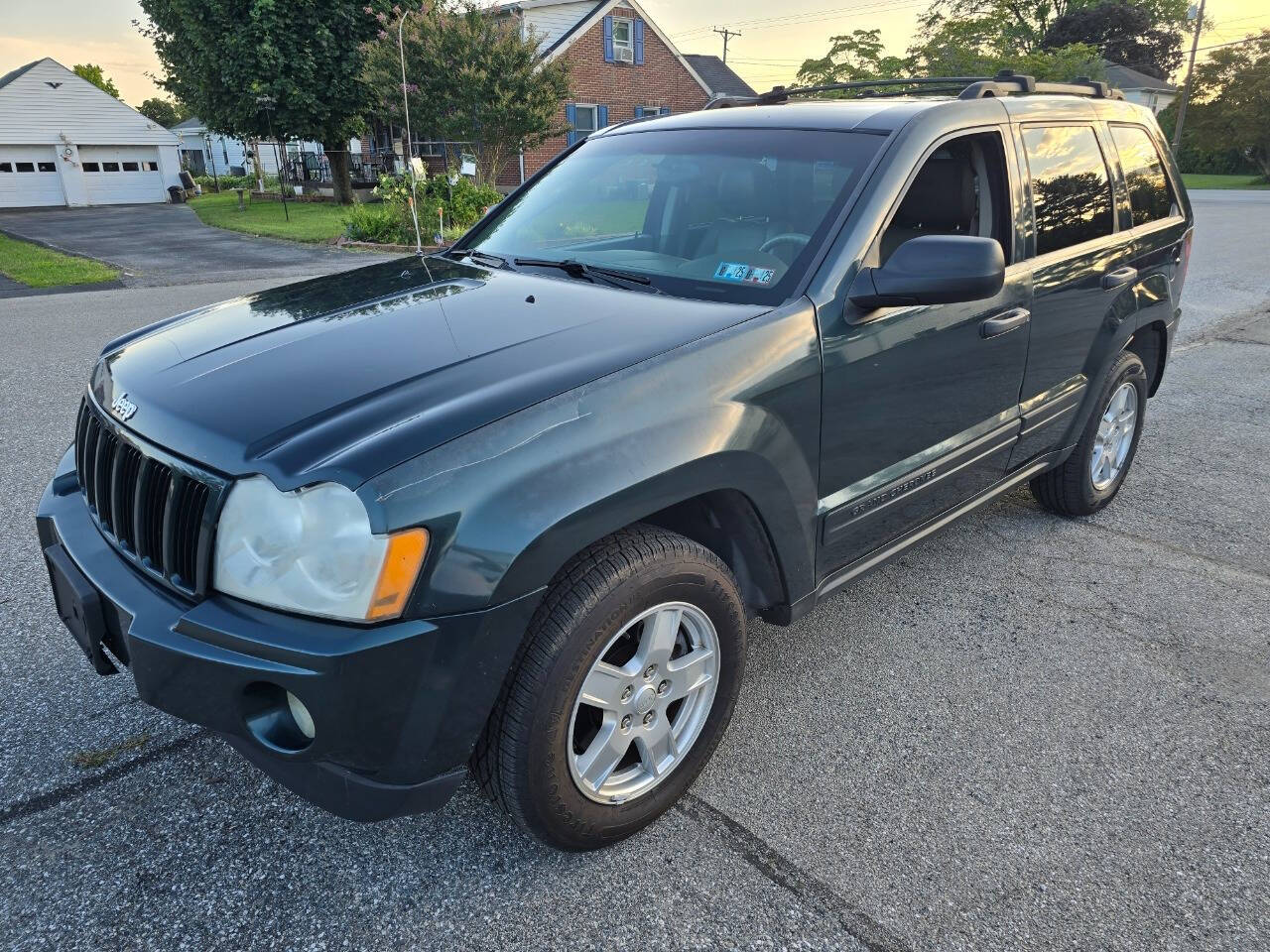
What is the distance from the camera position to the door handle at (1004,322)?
9.86ft

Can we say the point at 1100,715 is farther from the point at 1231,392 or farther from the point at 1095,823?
the point at 1231,392

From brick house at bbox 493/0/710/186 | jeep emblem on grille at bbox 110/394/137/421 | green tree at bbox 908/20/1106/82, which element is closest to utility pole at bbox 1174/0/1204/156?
green tree at bbox 908/20/1106/82

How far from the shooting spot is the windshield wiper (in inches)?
108

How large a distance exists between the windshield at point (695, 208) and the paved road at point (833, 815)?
139 cm

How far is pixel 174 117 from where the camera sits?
86.8 m

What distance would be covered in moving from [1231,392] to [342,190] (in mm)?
28932

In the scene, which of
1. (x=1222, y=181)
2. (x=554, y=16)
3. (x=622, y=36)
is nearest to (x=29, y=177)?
(x=554, y=16)

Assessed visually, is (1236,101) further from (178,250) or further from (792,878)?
(792,878)

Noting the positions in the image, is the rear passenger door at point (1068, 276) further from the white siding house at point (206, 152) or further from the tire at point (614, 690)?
the white siding house at point (206, 152)

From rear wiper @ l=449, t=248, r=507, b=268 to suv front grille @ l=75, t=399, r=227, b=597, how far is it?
137 cm

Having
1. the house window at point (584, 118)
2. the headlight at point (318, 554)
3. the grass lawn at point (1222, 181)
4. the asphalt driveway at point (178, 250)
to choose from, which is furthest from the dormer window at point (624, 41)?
the headlight at point (318, 554)

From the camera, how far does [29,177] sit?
1420 inches

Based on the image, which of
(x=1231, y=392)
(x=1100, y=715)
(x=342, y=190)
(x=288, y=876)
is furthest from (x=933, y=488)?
(x=342, y=190)

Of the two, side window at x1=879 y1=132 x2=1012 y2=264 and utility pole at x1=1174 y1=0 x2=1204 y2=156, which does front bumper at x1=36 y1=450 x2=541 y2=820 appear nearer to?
side window at x1=879 y1=132 x2=1012 y2=264
